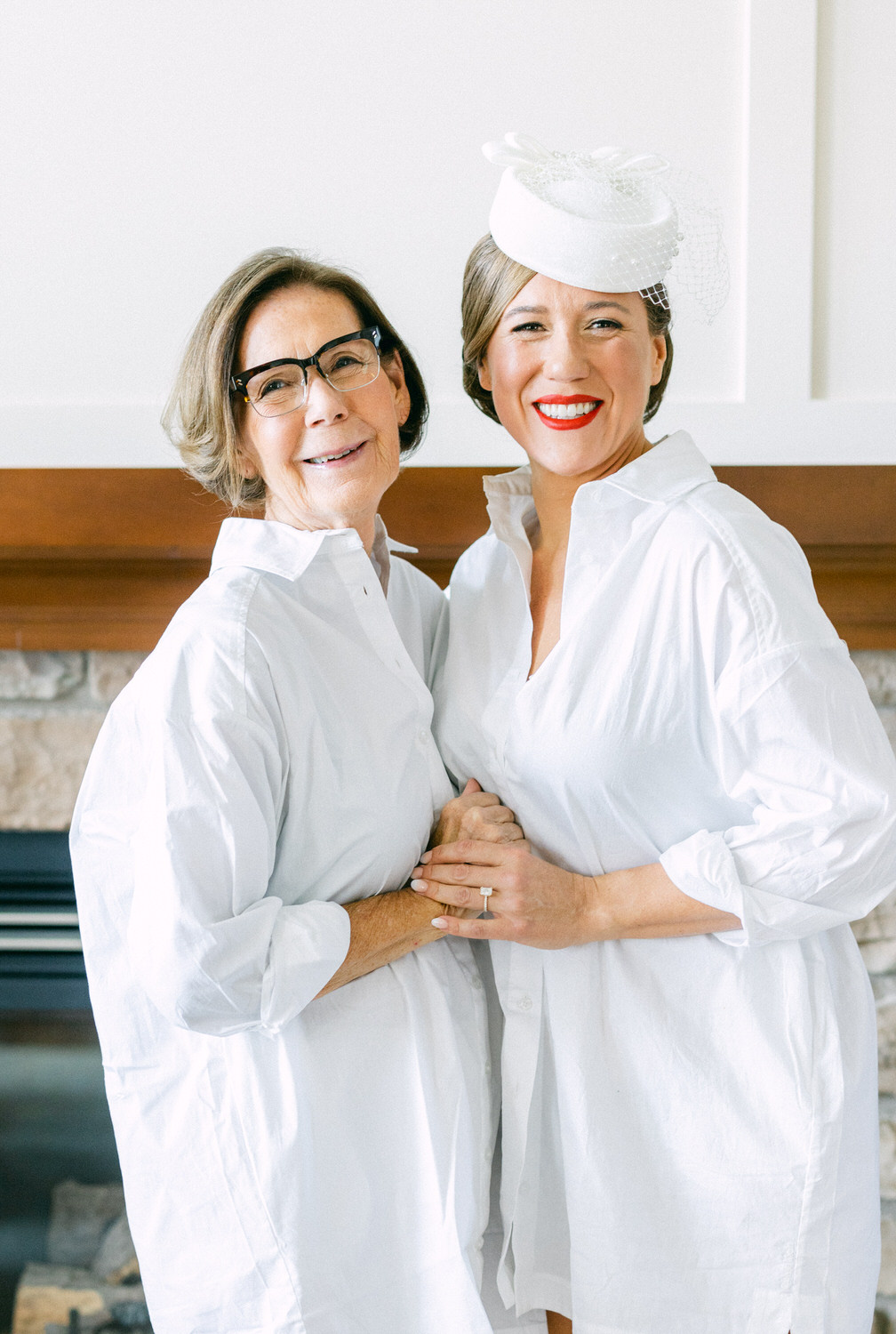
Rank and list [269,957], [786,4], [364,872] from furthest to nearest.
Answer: [786,4], [364,872], [269,957]

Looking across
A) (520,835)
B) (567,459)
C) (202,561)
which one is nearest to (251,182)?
(202,561)

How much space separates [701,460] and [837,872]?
0.48 m

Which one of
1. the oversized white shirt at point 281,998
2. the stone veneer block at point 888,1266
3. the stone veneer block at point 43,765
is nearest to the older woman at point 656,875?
the oversized white shirt at point 281,998

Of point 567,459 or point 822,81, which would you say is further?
point 822,81

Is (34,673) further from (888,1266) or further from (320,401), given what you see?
(888,1266)

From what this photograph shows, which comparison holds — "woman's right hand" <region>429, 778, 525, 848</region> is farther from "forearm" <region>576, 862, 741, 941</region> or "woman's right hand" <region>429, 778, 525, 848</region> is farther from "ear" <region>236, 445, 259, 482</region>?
"ear" <region>236, 445, 259, 482</region>

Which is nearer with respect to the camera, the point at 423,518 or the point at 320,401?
the point at 320,401

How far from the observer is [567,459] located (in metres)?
1.25

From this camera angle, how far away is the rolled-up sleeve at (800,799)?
1.07 metres

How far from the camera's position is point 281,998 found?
1014mm

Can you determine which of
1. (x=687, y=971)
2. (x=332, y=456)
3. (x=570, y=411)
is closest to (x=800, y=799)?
(x=687, y=971)

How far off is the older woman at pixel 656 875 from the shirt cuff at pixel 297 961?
0.52 feet

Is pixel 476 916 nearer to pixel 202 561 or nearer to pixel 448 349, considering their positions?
pixel 202 561

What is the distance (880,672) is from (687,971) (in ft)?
2.19
